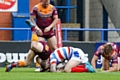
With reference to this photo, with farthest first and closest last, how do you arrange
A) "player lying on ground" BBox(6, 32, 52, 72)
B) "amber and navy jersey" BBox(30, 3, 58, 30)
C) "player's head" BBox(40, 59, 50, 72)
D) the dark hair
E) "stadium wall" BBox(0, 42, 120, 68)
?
"stadium wall" BBox(0, 42, 120, 68)
"amber and navy jersey" BBox(30, 3, 58, 30)
the dark hair
"player's head" BBox(40, 59, 50, 72)
"player lying on ground" BBox(6, 32, 52, 72)

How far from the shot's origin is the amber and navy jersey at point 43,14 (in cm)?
1575

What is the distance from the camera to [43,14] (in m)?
15.9

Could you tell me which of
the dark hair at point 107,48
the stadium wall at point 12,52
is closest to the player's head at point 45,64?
the dark hair at point 107,48

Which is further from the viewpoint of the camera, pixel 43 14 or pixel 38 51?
pixel 43 14

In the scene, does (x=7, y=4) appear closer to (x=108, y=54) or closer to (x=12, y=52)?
(x=12, y=52)

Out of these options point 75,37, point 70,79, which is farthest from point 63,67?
point 75,37

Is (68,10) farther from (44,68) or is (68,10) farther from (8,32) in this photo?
(44,68)

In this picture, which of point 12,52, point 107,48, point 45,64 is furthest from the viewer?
point 12,52

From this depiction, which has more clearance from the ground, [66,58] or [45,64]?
[66,58]

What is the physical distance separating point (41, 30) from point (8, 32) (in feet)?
22.2

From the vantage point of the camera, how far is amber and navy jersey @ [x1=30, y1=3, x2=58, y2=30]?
1575 cm

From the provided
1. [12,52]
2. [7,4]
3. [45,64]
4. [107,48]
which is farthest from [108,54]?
[7,4]

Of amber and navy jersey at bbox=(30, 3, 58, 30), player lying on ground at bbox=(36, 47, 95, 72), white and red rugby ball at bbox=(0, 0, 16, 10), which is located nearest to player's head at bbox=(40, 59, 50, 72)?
player lying on ground at bbox=(36, 47, 95, 72)

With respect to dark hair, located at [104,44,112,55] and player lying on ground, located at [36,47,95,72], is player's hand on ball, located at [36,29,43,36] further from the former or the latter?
dark hair, located at [104,44,112,55]
